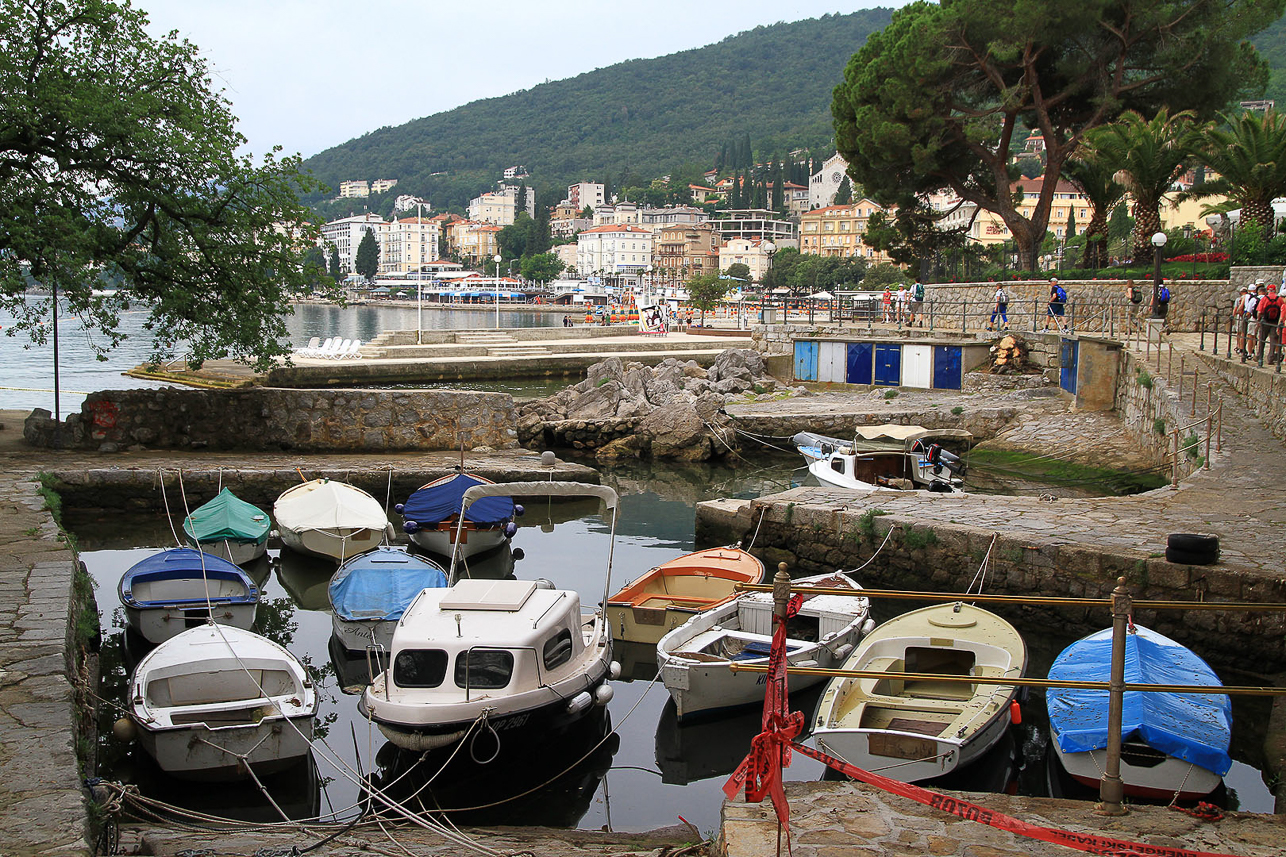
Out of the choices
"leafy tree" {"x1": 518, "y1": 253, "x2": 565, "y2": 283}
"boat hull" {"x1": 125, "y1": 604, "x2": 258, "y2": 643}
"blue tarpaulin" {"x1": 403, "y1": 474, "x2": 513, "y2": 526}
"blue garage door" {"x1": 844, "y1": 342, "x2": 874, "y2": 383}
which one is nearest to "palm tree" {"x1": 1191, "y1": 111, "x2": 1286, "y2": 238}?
"blue garage door" {"x1": 844, "y1": 342, "x2": 874, "y2": 383}

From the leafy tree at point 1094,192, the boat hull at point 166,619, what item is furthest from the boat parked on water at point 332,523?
the leafy tree at point 1094,192

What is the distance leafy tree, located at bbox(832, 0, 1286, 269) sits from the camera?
35.3 metres

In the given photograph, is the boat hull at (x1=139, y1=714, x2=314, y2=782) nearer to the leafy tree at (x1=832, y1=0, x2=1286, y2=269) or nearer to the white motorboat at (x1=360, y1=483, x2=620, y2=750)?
the white motorboat at (x1=360, y1=483, x2=620, y2=750)

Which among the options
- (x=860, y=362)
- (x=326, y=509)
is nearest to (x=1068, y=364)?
(x=860, y=362)

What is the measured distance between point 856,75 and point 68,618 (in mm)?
39703

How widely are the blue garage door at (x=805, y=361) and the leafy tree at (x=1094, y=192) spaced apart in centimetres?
1152

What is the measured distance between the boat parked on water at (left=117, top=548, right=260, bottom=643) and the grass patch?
16.1m

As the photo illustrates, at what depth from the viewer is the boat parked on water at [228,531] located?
1520cm

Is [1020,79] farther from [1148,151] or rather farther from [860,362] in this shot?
[860,362]

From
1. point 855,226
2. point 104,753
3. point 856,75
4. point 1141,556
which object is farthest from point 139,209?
point 855,226

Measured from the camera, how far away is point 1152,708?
799 centimetres

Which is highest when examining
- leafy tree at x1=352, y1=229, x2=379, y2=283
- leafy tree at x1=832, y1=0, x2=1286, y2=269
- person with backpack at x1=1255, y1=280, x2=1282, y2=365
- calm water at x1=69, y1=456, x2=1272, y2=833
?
leafy tree at x1=352, y1=229, x2=379, y2=283

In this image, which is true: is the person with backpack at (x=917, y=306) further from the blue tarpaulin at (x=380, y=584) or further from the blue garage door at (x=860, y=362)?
the blue tarpaulin at (x=380, y=584)

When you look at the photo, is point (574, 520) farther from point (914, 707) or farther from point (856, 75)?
point (856, 75)
